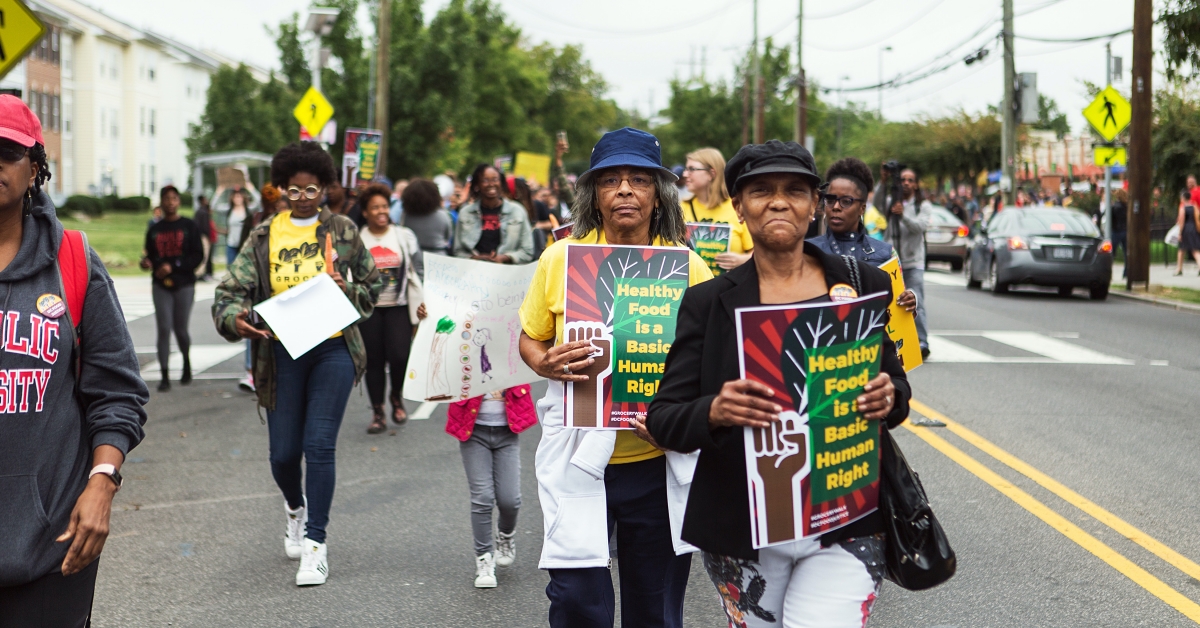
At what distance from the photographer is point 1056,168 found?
68.6 m

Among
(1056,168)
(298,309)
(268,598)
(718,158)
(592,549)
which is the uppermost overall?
(1056,168)

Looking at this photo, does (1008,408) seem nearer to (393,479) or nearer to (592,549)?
(393,479)

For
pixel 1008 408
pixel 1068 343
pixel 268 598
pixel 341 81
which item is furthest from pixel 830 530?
pixel 341 81

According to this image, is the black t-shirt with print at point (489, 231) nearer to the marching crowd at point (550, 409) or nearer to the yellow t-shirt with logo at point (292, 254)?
the marching crowd at point (550, 409)

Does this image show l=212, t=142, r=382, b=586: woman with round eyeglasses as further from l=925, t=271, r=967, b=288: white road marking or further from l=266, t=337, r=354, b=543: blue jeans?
l=925, t=271, r=967, b=288: white road marking

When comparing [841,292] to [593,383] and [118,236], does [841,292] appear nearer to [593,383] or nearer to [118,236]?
[593,383]

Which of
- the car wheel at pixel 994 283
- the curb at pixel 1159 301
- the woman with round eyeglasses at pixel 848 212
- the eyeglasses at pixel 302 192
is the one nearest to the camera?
the eyeglasses at pixel 302 192

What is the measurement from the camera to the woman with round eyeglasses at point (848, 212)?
6031 millimetres

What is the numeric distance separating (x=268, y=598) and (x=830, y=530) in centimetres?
320

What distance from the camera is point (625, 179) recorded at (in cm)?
384

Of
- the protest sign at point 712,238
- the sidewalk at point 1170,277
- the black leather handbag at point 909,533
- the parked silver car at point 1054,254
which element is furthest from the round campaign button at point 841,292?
the sidewalk at point 1170,277

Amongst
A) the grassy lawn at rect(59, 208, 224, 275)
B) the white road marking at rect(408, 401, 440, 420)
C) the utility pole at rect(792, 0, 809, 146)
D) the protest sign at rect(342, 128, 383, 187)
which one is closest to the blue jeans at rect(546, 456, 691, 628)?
the white road marking at rect(408, 401, 440, 420)

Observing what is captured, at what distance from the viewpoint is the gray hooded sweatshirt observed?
103 inches

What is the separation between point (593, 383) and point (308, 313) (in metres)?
2.34
